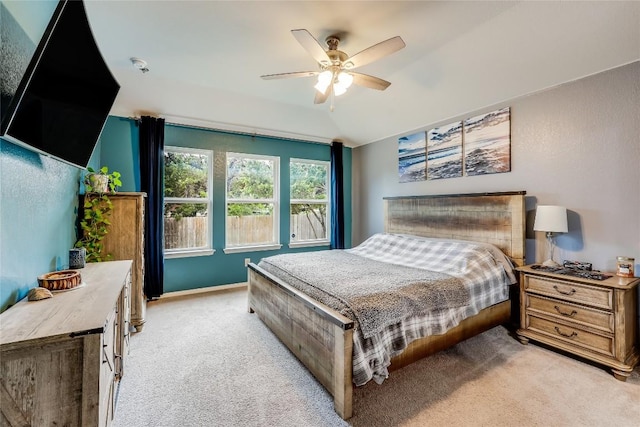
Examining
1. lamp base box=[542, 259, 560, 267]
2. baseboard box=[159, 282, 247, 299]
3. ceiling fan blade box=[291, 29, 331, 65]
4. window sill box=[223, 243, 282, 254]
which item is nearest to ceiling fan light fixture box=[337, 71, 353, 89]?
ceiling fan blade box=[291, 29, 331, 65]

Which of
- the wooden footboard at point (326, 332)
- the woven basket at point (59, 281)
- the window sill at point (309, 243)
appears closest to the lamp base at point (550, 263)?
the wooden footboard at point (326, 332)

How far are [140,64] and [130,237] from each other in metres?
1.75

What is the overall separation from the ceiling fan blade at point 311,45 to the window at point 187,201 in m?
2.59

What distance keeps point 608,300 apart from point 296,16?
10.5 ft

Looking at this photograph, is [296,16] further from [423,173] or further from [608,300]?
[608,300]

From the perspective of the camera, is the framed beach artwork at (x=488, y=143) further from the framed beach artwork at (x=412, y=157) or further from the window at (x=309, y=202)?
the window at (x=309, y=202)

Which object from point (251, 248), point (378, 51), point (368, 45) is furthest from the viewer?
point (251, 248)

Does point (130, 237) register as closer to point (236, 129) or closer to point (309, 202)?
point (236, 129)

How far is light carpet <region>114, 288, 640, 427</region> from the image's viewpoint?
166 centimetres

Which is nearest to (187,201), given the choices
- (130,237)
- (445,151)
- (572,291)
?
(130,237)

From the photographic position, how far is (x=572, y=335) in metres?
2.28

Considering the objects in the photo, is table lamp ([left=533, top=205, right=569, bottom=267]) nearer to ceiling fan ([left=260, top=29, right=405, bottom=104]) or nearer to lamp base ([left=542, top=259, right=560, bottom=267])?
lamp base ([left=542, top=259, right=560, bottom=267])

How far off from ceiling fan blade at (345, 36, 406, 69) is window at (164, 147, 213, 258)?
9.14 ft

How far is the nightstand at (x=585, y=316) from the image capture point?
2.05 meters
